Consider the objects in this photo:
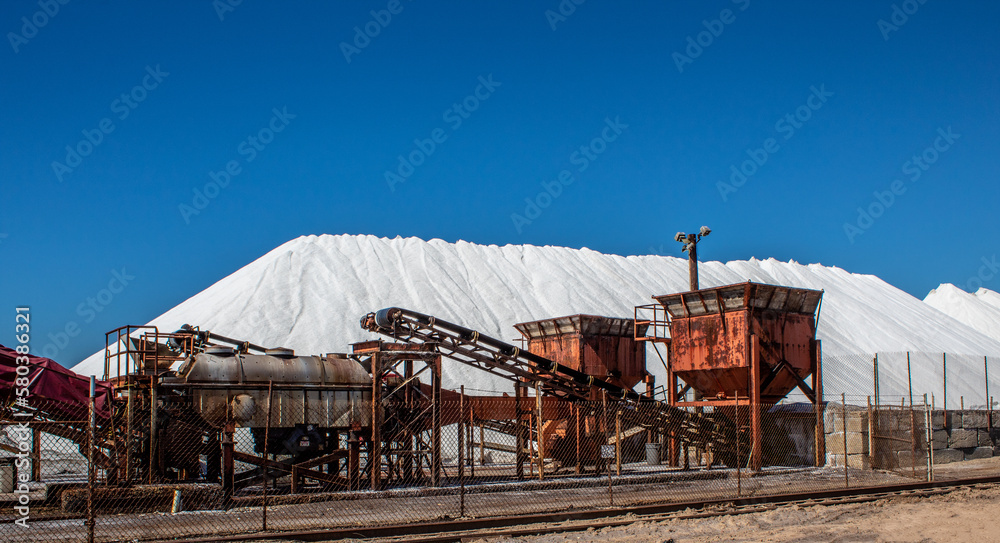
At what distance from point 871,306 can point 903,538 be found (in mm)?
71293

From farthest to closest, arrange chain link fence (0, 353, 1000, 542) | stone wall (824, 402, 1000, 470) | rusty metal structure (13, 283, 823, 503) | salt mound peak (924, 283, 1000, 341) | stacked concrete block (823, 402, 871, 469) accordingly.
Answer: salt mound peak (924, 283, 1000, 341) → stacked concrete block (823, 402, 871, 469) → stone wall (824, 402, 1000, 470) → rusty metal structure (13, 283, 823, 503) → chain link fence (0, 353, 1000, 542)

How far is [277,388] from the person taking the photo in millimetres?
18641

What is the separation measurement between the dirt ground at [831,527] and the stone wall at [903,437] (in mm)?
6724

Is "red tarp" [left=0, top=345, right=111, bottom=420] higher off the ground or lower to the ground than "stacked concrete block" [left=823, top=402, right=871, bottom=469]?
higher

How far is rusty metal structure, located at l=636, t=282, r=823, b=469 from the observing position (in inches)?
947

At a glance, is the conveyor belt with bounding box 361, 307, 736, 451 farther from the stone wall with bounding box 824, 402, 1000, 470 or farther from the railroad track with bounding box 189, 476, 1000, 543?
the railroad track with bounding box 189, 476, 1000, 543

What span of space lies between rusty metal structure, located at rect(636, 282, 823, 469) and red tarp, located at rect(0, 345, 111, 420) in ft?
52.5

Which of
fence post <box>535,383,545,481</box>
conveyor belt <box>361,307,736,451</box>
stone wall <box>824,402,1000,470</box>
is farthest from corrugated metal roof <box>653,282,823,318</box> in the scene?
fence post <box>535,383,545,481</box>

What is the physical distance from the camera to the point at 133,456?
57.5 ft

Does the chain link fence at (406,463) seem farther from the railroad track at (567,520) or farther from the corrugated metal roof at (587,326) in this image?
the corrugated metal roof at (587,326)

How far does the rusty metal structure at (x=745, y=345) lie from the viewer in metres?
24.0

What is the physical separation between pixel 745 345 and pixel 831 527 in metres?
10.9

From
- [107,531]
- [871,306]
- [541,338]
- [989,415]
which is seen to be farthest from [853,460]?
[871,306]

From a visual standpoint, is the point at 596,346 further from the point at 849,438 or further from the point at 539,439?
the point at 849,438
